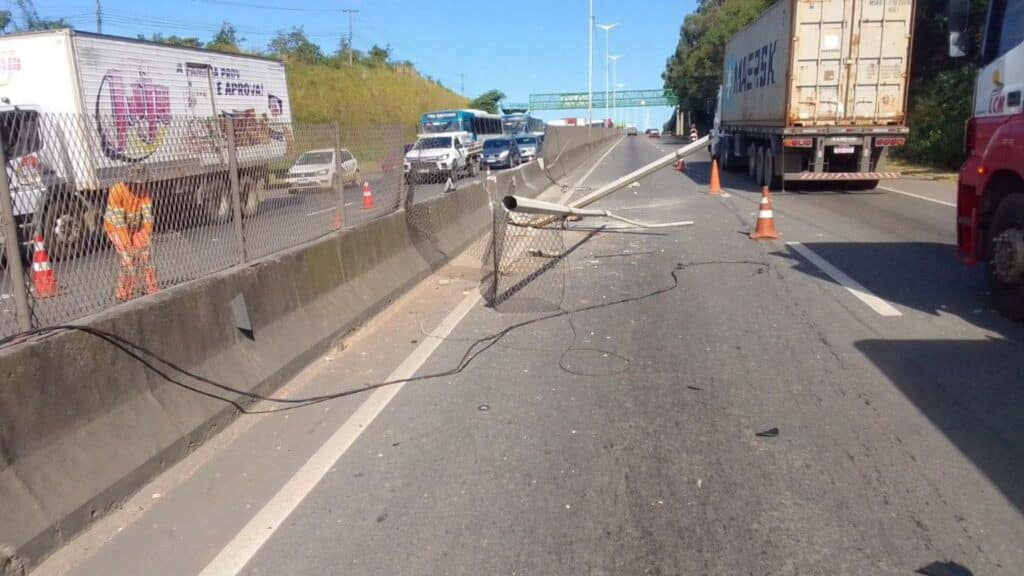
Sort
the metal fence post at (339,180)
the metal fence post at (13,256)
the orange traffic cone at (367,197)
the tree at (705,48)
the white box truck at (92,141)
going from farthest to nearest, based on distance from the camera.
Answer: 1. the tree at (705,48)
2. the orange traffic cone at (367,197)
3. the metal fence post at (339,180)
4. the white box truck at (92,141)
5. the metal fence post at (13,256)

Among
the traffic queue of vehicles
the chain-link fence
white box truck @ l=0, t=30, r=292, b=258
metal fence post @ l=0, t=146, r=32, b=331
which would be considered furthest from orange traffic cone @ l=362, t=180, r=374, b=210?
the traffic queue of vehicles

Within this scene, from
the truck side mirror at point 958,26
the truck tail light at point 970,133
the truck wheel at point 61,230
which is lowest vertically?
the truck wheel at point 61,230

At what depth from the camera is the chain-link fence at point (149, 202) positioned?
4508 mm

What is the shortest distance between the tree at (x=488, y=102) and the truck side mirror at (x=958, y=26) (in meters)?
84.5

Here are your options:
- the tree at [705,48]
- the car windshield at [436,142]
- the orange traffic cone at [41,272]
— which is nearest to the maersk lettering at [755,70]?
the car windshield at [436,142]

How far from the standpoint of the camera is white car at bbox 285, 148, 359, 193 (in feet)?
25.0

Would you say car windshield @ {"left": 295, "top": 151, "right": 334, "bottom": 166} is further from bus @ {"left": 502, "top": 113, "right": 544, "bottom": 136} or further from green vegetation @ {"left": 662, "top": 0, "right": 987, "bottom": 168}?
bus @ {"left": 502, "top": 113, "right": 544, "bottom": 136}

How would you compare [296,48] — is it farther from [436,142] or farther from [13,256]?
[13,256]

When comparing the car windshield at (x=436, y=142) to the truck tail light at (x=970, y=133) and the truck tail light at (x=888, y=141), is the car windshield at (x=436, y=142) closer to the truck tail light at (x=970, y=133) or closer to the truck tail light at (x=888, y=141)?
the truck tail light at (x=888, y=141)

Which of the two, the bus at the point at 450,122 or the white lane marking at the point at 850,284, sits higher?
the bus at the point at 450,122

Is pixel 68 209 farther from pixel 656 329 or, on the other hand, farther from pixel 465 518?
pixel 656 329

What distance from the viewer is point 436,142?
101 feet

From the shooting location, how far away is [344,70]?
51.3m

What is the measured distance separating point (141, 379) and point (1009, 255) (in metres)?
6.77
